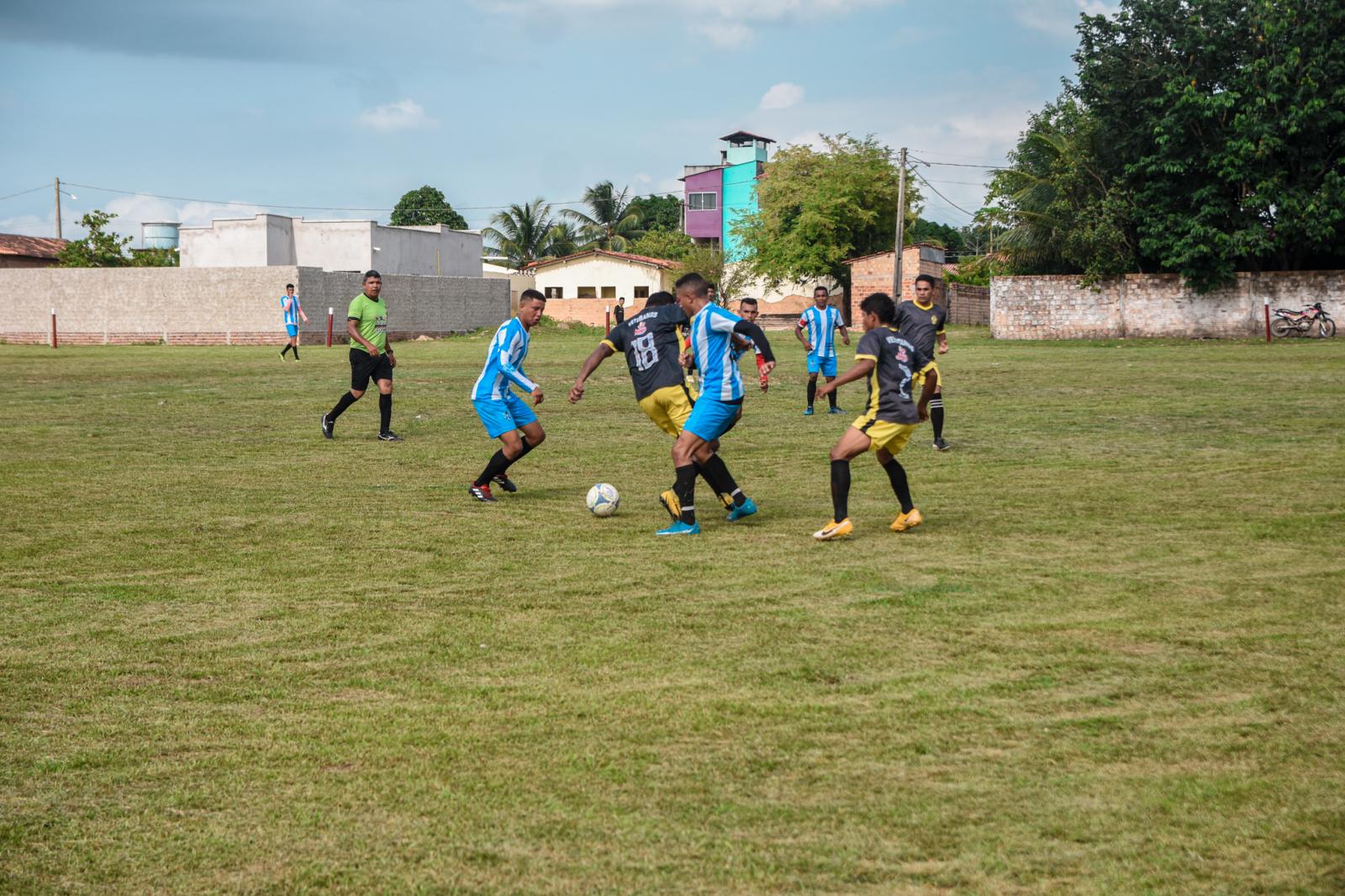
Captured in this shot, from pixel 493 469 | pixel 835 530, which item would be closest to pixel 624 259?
pixel 493 469

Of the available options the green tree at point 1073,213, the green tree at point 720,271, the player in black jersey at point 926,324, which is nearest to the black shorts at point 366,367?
the player in black jersey at point 926,324

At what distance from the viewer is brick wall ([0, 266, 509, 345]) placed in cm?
4434

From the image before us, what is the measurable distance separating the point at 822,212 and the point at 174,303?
30281 millimetres

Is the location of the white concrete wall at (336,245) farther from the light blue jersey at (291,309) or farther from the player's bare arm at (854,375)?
the player's bare arm at (854,375)

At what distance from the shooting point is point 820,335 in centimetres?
1722

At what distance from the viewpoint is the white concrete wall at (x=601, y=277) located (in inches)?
2734

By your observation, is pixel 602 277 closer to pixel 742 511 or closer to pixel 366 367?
pixel 366 367

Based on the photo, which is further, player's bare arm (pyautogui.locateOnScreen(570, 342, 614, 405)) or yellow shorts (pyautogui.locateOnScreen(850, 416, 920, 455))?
player's bare arm (pyautogui.locateOnScreen(570, 342, 614, 405))

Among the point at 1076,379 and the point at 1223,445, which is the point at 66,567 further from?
the point at 1076,379

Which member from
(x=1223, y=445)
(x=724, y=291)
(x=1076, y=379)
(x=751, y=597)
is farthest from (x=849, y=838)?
(x=724, y=291)

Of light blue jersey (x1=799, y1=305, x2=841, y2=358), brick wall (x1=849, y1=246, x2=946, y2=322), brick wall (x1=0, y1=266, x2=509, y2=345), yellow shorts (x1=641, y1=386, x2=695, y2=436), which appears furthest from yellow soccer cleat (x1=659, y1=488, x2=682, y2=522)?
brick wall (x1=849, y1=246, x2=946, y2=322)

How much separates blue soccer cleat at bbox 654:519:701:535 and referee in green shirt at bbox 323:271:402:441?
678 cm

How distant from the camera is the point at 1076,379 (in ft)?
Result: 75.3

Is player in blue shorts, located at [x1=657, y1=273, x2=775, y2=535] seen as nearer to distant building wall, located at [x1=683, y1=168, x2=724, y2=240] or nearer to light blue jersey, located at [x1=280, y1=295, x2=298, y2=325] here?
light blue jersey, located at [x1=280, y1=295, x2=298, y2=325]
